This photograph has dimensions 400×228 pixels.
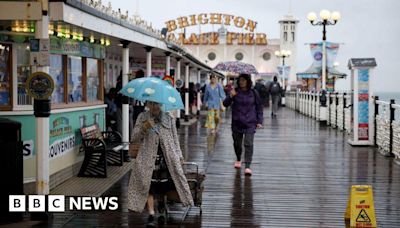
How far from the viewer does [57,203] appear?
7.91 m

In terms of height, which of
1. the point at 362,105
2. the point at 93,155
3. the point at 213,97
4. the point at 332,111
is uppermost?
the point at 213,97

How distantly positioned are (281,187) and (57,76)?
3960 mm

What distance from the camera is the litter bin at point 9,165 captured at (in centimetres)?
748

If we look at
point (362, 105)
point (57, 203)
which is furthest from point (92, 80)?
point (362, 105)

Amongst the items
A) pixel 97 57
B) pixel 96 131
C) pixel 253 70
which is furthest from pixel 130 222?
pixel 253 70

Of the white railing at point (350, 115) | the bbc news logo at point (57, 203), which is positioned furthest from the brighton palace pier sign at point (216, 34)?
the bbc news logo at point (57, 203)

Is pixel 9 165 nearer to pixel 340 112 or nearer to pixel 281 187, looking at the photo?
pixel 281 187

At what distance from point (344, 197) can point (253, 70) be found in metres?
9.00

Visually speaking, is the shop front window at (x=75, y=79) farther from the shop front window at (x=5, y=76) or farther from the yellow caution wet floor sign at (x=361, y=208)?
the yellow caution wet floor sign at (x=361, y=208)

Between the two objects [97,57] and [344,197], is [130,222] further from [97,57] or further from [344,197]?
[97,57]

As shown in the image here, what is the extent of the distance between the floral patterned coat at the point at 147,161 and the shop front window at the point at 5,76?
2835 mm

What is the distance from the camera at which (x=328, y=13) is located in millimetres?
28297

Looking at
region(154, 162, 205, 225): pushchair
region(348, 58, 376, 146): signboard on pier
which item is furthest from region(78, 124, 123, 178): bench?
region(348, 58, 376, 146): signboard on pier

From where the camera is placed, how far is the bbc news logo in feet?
24.8
